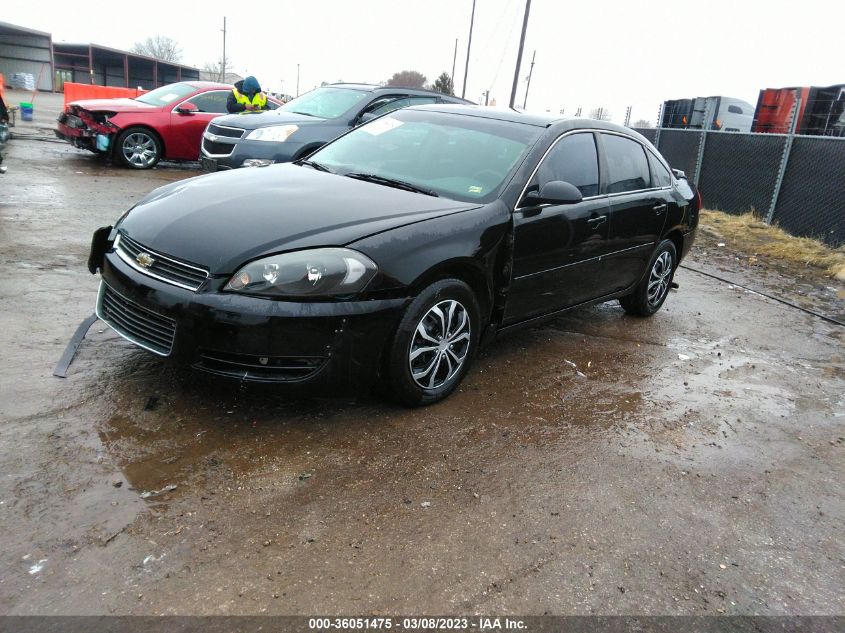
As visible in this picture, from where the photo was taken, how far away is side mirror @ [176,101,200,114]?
12.0 m

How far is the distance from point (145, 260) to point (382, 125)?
7.39 ft

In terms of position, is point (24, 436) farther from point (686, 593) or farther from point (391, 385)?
point (686, 593)

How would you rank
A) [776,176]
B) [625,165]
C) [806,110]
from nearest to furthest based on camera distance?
[625,165]
[776,176]
[806,110]

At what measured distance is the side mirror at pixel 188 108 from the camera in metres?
12.0

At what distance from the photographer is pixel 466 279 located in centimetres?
380

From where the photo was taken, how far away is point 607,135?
5.01 metres

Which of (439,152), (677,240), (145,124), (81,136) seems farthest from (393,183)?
(81,136)

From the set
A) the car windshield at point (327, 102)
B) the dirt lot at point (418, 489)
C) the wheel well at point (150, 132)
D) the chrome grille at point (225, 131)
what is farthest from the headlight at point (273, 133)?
the dirt lot at point (418, 489)

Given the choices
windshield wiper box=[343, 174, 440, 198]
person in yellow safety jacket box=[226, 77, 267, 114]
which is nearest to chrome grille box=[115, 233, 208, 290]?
windshield wiper box=[343, 174, 440, 198]

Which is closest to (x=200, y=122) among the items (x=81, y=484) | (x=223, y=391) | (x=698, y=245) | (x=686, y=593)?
(x=698, y=245)

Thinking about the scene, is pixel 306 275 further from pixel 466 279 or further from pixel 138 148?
pixel 138 148

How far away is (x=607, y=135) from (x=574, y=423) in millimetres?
2399

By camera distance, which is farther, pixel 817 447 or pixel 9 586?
pixel 817 447

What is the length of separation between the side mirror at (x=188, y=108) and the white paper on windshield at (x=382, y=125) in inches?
325
